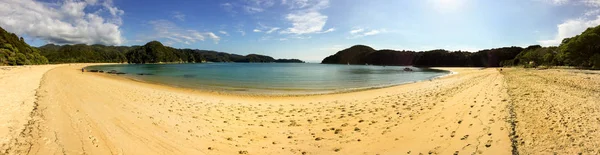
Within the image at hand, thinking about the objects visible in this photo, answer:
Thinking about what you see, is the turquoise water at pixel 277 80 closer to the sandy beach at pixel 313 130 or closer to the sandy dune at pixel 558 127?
the sandy beach at pixel 313 130

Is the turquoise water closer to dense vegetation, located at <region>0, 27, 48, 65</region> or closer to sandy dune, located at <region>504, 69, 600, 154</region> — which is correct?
sandy dune, located at <region>504, 69, 600, 154</region>

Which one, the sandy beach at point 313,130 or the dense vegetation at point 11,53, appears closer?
the sandy beach at point 313,130

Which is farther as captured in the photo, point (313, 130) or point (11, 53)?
point (11, 53)

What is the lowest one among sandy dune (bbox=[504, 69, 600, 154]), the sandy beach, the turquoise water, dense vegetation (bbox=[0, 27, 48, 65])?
the turquoise water

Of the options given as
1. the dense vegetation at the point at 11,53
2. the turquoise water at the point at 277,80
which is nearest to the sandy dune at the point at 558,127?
the turquoise water at the point at 277,80

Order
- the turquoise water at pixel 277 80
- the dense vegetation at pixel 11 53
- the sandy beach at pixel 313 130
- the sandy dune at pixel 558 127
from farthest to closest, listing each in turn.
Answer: the dense vegetation at pixel 11 53, the turquoise water at pixel 277 80, the sandy beach at pixel 313 130, the sandy dune at pixel 558 127

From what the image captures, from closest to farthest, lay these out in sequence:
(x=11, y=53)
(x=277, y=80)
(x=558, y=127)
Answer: (x=558, y=127)
(x=277, y=80)
(x=11, y=53)

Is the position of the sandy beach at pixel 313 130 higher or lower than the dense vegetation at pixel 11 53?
lower

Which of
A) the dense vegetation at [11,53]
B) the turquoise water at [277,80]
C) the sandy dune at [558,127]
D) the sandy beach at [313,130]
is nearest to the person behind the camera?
the sandy dune at [558,127]

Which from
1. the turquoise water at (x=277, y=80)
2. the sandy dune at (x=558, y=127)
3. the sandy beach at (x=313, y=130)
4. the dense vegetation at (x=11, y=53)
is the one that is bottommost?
the turquoise water at (x=277, y=80)

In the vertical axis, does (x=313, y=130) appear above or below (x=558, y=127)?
below

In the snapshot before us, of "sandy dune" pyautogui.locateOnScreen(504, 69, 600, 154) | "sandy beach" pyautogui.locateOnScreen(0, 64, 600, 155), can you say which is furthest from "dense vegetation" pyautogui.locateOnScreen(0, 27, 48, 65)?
"sandy dune" pyautogui.locateOnScreen(504, 69, 600, 154)

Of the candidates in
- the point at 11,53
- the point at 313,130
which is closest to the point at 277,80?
the point at 313,130

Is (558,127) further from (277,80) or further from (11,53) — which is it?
(11,53)
